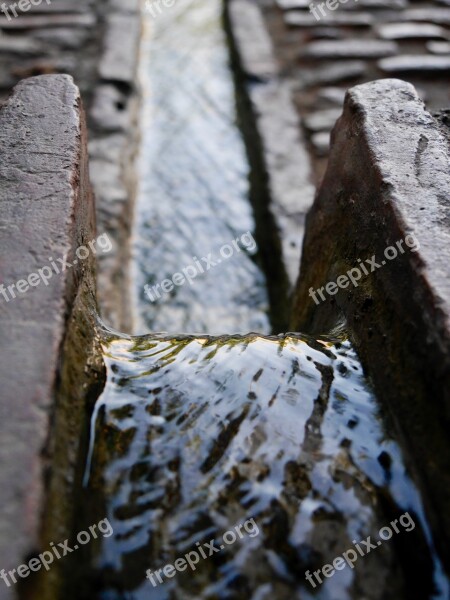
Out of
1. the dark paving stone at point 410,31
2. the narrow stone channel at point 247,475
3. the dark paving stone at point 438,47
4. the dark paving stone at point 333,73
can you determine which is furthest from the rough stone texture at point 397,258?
the dark paving stone at point 410,31

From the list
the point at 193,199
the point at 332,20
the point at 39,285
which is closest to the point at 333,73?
the point at 332,20

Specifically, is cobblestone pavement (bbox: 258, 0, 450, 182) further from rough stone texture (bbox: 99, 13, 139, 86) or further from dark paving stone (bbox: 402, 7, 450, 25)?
rough stone texture (bbox: 99, 13, 139, 86)

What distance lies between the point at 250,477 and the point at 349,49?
355 centimetres

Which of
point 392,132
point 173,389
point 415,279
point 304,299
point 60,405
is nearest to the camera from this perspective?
point 60,405

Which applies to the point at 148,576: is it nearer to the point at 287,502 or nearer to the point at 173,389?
the point at 287,502

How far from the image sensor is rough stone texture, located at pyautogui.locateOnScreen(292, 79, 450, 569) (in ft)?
4.25

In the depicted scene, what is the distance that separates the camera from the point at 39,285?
1.41 meters

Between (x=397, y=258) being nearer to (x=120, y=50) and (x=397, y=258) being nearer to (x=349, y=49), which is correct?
(x=349, y=49)

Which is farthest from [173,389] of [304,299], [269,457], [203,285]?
[203,285]

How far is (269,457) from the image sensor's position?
1.34 meters

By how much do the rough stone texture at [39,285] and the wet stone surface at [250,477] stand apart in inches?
4.5

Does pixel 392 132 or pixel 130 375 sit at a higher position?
pixel 392 132

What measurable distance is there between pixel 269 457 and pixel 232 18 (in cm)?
409

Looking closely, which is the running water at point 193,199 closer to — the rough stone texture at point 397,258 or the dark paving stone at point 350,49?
the dark paving stone at point 350,49
